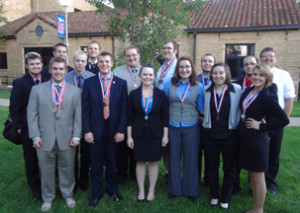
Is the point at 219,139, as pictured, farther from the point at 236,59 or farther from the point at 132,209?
the point at 236,59

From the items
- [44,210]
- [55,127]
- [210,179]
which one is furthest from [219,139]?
[44,210]

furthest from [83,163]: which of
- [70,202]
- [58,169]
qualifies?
[70,202]

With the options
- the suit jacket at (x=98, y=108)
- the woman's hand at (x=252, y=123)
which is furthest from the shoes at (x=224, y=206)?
the suit jacket at (x=98, y=108)

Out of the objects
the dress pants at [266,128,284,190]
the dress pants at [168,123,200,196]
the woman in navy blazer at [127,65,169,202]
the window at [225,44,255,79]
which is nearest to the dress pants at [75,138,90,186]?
the woman in navy blazer at [127,65,169,202]

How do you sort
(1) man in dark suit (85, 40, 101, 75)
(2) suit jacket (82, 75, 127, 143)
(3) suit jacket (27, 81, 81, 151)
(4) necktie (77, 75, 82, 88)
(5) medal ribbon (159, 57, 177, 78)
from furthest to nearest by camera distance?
(1) man in dark suit (85, 40, 101, 75) < (5) medal ribbon (159, 57, 177, 78) < (4) necktie (77, 75, 82, 88) < (2) suit jacket (82, 75, 127, 143) < (3) suit jacket (27, 81, 81, 151)

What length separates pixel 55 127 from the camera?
3.38 m

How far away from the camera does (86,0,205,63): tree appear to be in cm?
623

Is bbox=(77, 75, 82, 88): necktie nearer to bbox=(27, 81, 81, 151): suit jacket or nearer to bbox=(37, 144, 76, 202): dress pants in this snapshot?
bbox=(27, 81, 81, 151): suit jacket

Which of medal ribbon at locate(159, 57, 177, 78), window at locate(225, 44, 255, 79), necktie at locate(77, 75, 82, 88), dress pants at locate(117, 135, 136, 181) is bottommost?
dress pants at locate(117, 135, 136, 181)

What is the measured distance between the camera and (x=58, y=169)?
11.9 feet

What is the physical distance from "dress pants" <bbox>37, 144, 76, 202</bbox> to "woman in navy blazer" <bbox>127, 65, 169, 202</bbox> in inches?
37.3

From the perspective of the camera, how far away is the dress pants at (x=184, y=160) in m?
3.70

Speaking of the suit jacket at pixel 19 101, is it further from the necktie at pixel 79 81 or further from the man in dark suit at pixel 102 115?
the man in dark suit at pixel 102 115

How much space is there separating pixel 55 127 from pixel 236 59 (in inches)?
548
